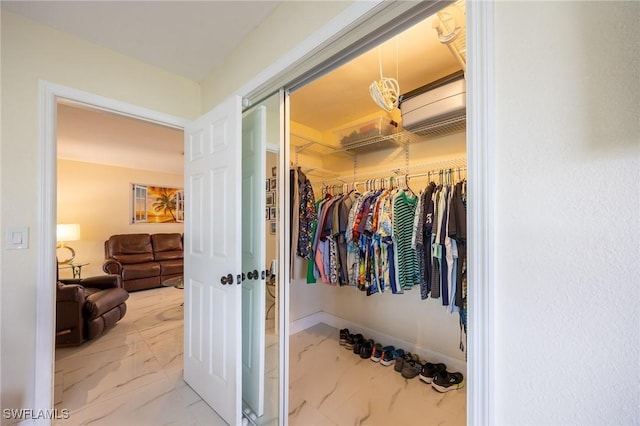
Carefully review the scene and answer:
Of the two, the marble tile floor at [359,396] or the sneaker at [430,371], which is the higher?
the sneaker at [430,371]

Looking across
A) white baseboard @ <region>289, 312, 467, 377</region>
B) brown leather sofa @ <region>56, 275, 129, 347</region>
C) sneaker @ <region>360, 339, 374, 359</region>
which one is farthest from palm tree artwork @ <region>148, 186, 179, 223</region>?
sneaker @ <region>360, 339, 374, 359</region>

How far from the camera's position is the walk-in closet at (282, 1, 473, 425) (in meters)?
1.63

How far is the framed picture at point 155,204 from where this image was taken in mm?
5375

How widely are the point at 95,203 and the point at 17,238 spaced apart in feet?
14.3

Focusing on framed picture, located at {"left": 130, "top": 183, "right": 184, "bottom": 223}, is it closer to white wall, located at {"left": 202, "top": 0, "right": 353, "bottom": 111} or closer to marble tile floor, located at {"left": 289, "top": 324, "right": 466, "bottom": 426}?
white wall, located at {"left": 202, "top": 0, "right": 353, "bottom": 111}

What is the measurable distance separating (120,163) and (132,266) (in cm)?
204

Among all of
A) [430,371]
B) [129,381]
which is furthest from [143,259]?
[430,371]

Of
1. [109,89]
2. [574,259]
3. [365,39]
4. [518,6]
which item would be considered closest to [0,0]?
[109,89]

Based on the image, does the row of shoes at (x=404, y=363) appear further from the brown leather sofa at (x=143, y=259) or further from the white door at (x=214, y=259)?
the brown leather sofa at (x=143, y=259)

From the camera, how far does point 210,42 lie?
1.65 metres

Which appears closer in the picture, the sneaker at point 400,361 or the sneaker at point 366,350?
the sneaker at point 400,361

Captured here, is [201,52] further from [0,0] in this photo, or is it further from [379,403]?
[379,403]

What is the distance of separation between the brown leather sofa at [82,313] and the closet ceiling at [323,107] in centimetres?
171

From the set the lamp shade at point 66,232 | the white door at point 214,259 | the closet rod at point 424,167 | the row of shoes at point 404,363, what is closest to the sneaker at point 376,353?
the row of shoes at point 404,363
